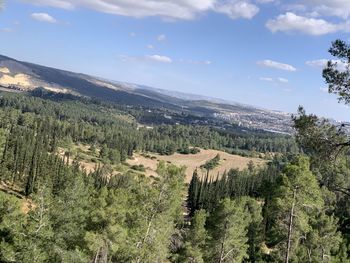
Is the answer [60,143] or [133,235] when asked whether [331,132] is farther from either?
[60,143]

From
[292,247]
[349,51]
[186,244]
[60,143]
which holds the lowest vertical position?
[60,143]

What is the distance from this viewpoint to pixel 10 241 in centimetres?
3716

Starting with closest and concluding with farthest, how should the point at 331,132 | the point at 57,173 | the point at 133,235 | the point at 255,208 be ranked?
the point at 331,132
the point at 133,235
the point at 255,208
the point at 57,173

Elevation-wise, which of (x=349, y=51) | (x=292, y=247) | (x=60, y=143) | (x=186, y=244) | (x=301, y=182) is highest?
(x=349, y=51)

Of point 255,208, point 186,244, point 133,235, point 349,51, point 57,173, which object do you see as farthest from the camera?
point 57,173

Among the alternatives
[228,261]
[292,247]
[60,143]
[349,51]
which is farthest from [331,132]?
[60,143]

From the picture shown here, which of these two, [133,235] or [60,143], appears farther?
[60,143]

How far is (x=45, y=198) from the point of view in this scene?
3178 centimetres

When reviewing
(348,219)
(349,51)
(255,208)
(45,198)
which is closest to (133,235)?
(45,198)

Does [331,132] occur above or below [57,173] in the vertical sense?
above

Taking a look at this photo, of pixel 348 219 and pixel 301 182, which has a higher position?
pixel 301 182

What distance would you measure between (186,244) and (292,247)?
1521 centimetres

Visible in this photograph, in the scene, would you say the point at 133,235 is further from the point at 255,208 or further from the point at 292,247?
the point at 255,208

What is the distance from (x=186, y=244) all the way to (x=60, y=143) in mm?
141937
